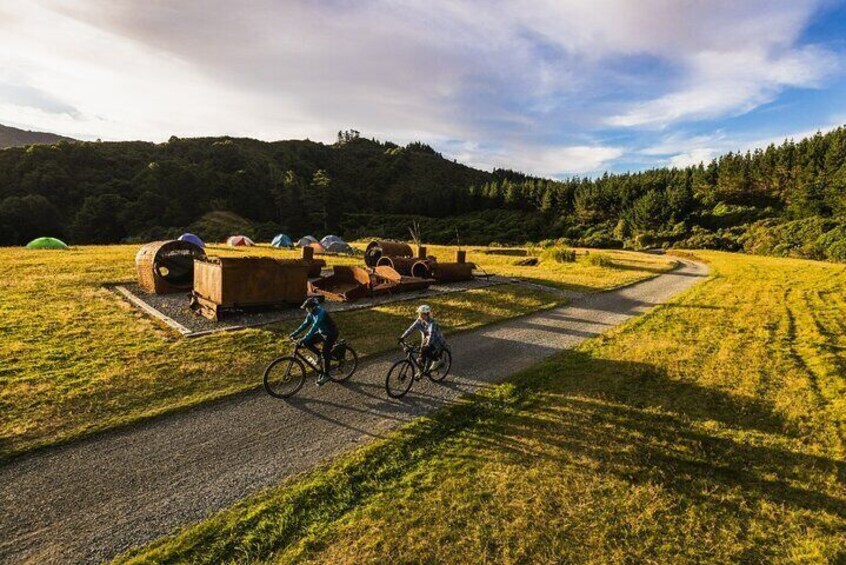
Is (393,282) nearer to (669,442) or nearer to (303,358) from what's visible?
(303,358)

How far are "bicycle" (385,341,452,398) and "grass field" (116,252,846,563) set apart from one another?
5.08 ft

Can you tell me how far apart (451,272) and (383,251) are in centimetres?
488

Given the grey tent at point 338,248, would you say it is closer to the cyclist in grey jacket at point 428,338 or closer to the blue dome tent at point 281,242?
the blue dome tent at point 281,242

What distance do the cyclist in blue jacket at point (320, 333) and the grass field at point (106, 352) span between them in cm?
182

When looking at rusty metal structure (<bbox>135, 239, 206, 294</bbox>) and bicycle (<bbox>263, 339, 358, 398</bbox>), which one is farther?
rusty metal structure (<bbox>135, 239, 206, 294</bbox>)

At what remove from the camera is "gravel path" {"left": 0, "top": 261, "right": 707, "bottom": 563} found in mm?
5652

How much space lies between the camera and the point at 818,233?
52.2m

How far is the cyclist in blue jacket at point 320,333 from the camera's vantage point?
33.7ft

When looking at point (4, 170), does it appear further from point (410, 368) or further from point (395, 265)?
point (410, 368)

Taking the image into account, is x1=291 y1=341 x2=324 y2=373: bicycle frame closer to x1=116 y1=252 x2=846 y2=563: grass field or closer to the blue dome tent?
x1=116 y1=252 x2=846 y2=563: grass field

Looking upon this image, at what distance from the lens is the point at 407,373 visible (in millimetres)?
10664

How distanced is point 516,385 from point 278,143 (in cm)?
19617

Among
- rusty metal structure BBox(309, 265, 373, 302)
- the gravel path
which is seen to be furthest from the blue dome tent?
the gravel path

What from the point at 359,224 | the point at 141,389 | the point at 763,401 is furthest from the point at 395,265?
the point at 359,224
